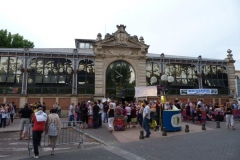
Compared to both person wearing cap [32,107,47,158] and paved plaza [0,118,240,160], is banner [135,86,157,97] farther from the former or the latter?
person wearing cap [32,107,47,158]

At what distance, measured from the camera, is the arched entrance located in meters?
26.6

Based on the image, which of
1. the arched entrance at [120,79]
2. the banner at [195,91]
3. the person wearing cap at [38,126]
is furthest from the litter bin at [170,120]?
the banner at [195,91]

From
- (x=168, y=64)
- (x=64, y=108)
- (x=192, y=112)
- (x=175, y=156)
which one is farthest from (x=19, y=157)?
(x=168, y=64)

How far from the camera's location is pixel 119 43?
1063 inches

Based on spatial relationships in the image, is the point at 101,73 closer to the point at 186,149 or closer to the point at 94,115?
the point at 94,115

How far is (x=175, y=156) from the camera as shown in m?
7.03

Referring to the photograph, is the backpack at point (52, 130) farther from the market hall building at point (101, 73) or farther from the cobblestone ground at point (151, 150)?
the market hall building at point (101, 73)

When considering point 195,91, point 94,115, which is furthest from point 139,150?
point 195,91

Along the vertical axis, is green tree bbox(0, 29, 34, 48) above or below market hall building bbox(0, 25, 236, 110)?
above

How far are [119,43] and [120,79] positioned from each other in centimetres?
504

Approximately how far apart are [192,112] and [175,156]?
11.0 m

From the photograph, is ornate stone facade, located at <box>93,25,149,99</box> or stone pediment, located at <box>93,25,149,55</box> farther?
stone pediment, located at <box>93,25,149,55</box>

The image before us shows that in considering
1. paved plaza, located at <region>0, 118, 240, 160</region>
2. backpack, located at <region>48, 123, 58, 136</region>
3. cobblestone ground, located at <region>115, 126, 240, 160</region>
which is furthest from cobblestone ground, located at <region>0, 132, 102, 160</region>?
cobblestone ground, located at <region>115, 126, 240, 160</region>

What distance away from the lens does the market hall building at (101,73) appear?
2445 cm
